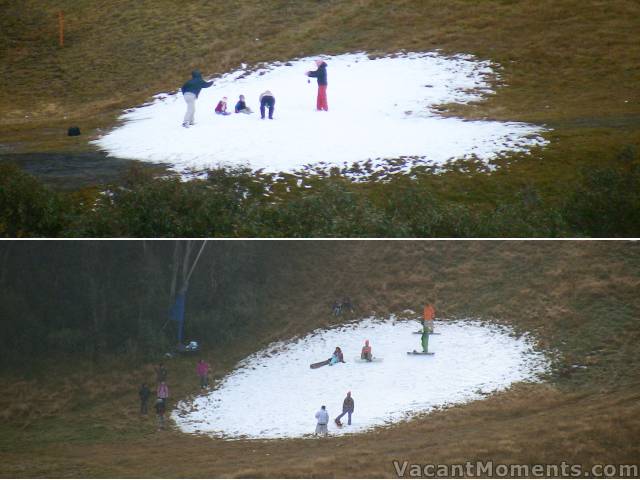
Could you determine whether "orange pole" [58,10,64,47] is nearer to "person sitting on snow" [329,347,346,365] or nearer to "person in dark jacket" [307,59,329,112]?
"person in dark jacket" [307,59,329,112]

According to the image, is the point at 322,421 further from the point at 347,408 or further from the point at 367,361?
the point at 367,361

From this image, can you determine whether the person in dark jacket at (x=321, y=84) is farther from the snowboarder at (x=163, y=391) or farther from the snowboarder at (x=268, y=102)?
the snowboarder at (x=163, y=391)

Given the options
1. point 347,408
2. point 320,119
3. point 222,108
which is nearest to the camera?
point 347,408

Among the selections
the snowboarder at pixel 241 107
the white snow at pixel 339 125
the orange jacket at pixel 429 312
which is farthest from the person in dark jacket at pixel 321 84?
the orange jacket at pixel 429 312

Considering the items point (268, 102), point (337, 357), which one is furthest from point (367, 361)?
point (268, 102)

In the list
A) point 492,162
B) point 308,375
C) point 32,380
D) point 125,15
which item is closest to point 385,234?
point 308,375

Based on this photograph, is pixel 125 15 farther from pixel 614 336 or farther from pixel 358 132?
pixel 614 336

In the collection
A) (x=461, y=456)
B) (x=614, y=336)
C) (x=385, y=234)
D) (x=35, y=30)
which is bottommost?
(x=461, y=456)
